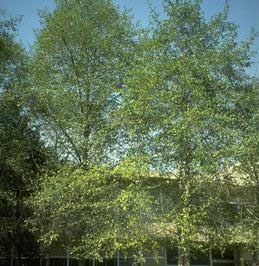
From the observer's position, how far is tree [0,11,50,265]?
77.6 ft

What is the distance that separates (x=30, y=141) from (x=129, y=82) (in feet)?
21.2

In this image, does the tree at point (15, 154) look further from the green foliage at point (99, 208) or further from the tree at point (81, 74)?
the green foliage at point (99, 208)

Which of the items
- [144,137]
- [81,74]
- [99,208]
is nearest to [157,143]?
[144,137]

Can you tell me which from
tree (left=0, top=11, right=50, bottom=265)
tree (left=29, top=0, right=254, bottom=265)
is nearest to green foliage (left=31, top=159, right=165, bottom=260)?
tree (left=29, top=0, right=254, bottom=265)

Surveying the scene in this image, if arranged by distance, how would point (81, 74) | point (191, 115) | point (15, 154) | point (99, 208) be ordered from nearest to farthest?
point (191, 115), point (99, 208), point (15, 154), point (81, 74)

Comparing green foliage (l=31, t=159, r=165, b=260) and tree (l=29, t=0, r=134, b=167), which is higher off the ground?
tree (l=29, t=0, r=134, b=167)

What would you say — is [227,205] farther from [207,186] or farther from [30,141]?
Answer: [30,141]

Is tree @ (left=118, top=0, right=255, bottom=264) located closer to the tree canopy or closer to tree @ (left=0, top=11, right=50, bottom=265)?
the tree canopy

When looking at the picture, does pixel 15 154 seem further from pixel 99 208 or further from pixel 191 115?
pixel 191 115

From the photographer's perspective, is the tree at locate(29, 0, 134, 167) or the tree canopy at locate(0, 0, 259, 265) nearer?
the tree canopy at locate(0, 0, 259, 265)

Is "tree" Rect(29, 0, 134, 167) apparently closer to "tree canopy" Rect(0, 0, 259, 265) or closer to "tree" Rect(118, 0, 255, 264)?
"tree canopy" Rect(0, 0, 259, 265)

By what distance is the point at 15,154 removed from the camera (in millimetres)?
23703

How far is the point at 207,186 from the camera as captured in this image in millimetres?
20250

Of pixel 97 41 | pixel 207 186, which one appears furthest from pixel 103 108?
pixel 207 186
